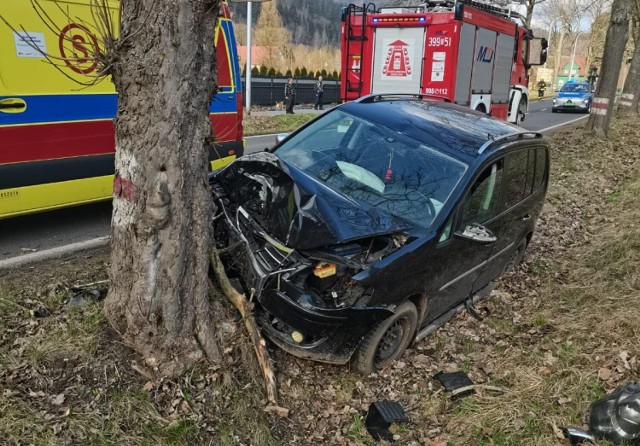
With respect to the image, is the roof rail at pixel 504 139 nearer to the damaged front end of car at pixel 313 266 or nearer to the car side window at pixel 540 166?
the car side window at pixel 540 166

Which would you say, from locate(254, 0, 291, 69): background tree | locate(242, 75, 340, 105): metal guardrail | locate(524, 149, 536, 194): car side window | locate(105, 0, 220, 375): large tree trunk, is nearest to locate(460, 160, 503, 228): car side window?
locate(524, 149, 536, 194): car side window

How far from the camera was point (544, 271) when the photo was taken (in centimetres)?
579

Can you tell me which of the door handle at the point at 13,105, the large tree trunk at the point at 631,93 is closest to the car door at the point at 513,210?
the door handle at the point at 13,105

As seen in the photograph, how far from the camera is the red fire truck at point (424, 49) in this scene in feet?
35.5

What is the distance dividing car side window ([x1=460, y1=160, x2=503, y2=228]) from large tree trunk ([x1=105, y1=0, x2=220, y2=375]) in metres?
2.03

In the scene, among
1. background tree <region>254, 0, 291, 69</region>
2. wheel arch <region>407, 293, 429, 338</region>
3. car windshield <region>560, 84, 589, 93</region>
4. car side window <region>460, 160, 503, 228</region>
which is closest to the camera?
wheel arch <region>407, 293, 429, 338</region>

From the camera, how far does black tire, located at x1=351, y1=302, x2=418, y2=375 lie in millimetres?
3480

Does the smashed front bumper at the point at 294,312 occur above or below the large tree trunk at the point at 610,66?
below

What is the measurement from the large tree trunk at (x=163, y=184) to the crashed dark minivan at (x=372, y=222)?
0.51 m

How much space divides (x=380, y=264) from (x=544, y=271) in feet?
10.7

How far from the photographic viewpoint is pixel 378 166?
4234 mm

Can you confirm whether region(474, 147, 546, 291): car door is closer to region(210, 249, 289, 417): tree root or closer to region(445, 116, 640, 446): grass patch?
region(445, 116, 640, 446): grass patch

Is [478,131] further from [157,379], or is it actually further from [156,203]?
[157,379]

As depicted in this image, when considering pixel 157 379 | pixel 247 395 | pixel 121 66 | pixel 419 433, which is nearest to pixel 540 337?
pixel 419 433
